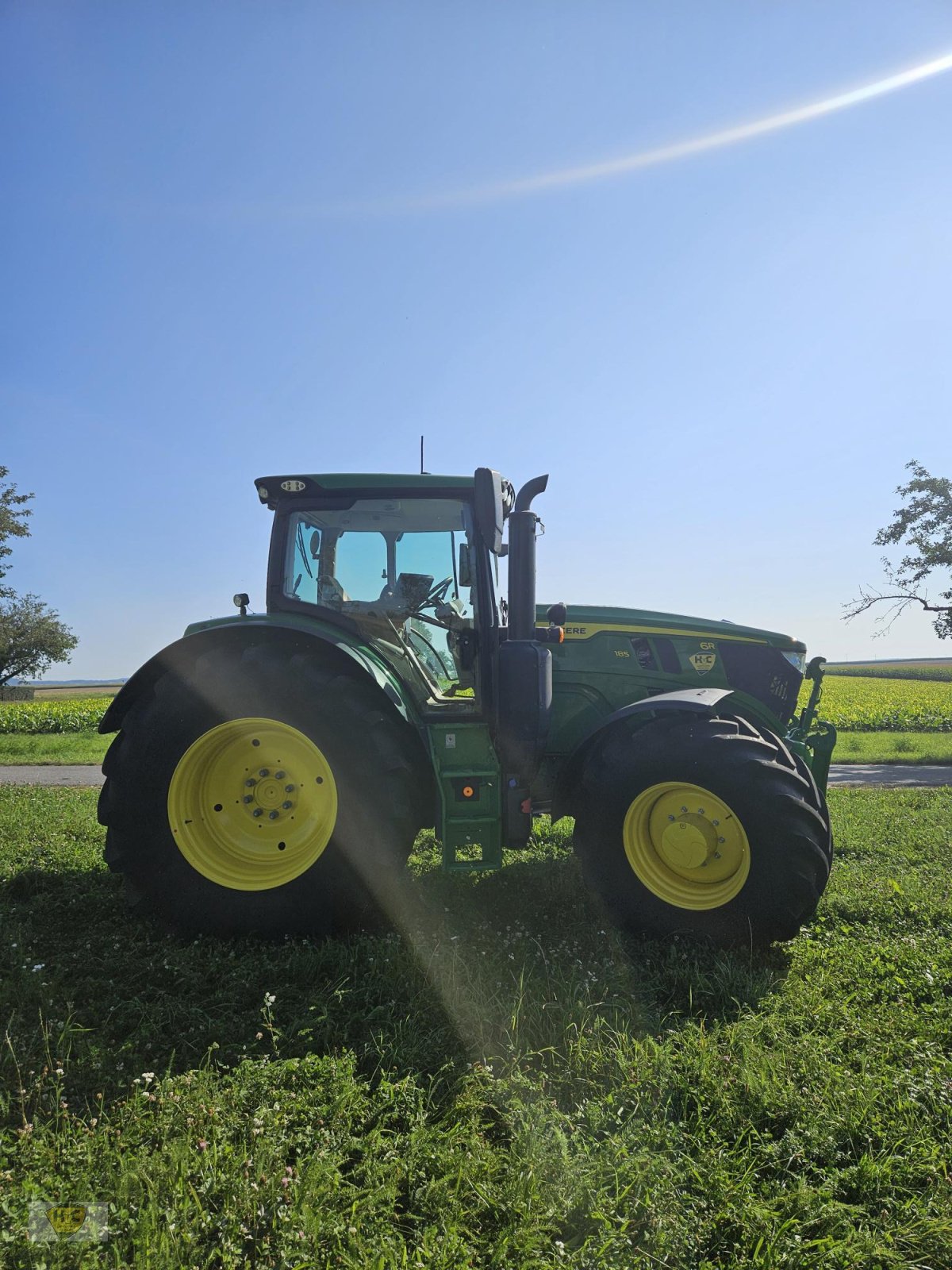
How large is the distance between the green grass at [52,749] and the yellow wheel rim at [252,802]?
1005 centimetres

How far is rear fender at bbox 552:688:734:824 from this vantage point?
3396 millimetres

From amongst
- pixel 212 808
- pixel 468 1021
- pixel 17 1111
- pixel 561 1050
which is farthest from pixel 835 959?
pixel 17 1111

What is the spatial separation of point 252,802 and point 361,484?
5.64 feet

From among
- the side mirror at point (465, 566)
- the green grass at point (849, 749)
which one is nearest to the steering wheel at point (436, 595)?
the side mirror at point (465, 566)

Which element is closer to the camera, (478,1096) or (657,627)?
(478,1096)

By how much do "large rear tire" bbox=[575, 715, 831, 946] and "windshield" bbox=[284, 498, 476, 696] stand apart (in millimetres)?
1059

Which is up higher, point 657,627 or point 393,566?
point 393,566

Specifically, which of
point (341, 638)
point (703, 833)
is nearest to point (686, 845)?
point (703, 833)

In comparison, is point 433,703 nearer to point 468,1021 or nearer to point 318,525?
point 318,525

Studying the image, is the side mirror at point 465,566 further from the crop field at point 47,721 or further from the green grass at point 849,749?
the crop field at point 47,721

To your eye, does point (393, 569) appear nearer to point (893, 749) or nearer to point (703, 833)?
point (703, 833)

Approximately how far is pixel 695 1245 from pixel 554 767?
249cm

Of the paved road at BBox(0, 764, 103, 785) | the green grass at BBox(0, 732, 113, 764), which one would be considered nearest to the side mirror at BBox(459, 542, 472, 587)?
the paved road at BBox(0, 764, 103, 785)

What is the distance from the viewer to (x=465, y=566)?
3816mm
